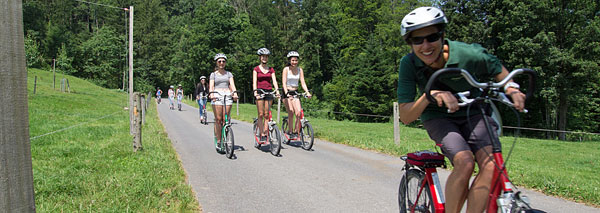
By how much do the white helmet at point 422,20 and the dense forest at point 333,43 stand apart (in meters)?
9.23

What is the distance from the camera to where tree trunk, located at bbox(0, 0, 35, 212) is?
228cm

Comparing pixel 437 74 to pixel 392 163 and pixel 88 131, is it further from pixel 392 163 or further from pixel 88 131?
pixel 88 131

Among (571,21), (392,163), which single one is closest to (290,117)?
(392,163)

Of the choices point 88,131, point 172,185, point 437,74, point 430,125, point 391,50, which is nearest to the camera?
point 437,74

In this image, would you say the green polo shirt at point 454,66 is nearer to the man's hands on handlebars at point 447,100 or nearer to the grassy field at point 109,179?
the man's hands on handlebars at point 447,100

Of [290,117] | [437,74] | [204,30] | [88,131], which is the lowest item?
[88,131]

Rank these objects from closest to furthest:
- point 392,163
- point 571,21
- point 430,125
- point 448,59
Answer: point 448,59 < point 430,125 < point 392,163 < point 571,21

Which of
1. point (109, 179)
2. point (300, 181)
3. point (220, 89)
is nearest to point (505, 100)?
point (300, 181)

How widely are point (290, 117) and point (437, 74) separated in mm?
7032

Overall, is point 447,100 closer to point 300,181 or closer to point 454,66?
point 454,66

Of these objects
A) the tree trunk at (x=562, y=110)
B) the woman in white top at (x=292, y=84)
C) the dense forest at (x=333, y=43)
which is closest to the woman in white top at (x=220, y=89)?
the woman in white top at (x=292, y=84)

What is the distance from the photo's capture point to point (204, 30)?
193ft

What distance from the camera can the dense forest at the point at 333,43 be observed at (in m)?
31.1

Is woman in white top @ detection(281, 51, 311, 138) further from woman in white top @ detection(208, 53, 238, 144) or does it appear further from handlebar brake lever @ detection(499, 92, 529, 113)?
handlebar brake lever @ detection(499, 92, 529, 113)
